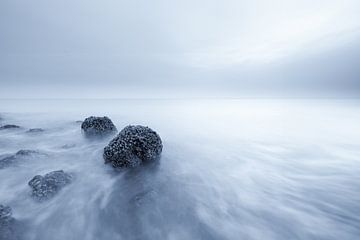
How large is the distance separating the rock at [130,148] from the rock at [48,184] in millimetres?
1350

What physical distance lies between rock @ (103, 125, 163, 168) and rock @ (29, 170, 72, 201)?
1350mm

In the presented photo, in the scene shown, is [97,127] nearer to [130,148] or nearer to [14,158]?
[14,158]

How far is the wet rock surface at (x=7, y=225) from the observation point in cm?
305

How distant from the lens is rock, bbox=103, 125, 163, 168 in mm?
5992

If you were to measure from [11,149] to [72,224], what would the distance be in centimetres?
645

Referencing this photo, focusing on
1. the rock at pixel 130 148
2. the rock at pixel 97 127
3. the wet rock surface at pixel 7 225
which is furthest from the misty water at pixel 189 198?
the rock at pixel 97 127

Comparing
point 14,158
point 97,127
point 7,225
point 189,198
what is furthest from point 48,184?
point 97,127

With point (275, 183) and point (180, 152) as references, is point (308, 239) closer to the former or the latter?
point (275, 183)

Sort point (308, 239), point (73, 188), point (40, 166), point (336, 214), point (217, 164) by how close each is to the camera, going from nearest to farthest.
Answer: point (308, 239)
point (336, 214)
point (73, 188)
point (40, 166)
point (217, 164)

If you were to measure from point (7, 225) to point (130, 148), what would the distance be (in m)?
3.19

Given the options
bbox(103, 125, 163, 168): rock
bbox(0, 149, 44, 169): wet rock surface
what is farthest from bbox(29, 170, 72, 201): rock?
bbox(0, 149, 44, 169): wet rock surface

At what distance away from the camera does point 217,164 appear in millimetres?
7316

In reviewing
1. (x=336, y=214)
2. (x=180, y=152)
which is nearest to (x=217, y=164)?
(x=180, y=152)

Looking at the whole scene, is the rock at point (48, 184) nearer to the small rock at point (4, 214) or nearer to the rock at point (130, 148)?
the small rock at point (4, 214)
